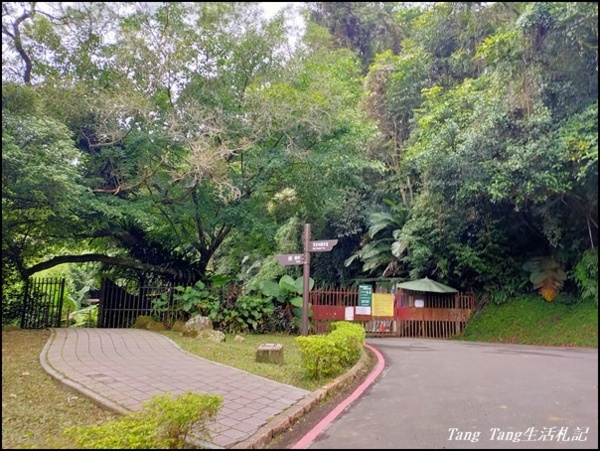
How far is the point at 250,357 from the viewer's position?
7.14 m

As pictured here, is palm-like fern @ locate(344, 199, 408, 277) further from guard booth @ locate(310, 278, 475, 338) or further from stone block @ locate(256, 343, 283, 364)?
stone block @ locate(256, 343, 283, 364)

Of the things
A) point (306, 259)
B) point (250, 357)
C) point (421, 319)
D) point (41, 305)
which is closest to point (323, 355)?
point (250, 357)

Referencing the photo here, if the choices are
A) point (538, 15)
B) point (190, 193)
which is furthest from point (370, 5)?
point (190, 193)

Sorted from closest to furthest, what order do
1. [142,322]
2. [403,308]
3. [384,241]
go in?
1. [142,322]
2. [403,308]
3. [384,241]

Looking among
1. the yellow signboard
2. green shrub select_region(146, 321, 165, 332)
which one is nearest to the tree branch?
green shrub select_region(146, 321, 165, 332)

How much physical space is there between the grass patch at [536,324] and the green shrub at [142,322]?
8.74 meters

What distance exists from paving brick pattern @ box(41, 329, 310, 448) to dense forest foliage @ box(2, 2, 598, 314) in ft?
9.08

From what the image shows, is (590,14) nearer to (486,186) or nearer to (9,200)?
(486,186)

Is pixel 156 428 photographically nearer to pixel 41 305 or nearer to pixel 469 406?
pixel 469 406

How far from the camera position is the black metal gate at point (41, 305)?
11680mm

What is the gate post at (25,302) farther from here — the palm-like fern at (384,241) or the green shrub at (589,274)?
the green shrub at (589,274)

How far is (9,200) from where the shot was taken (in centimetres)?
789

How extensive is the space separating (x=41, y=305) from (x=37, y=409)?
8994mm

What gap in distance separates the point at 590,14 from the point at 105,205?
9.71m
